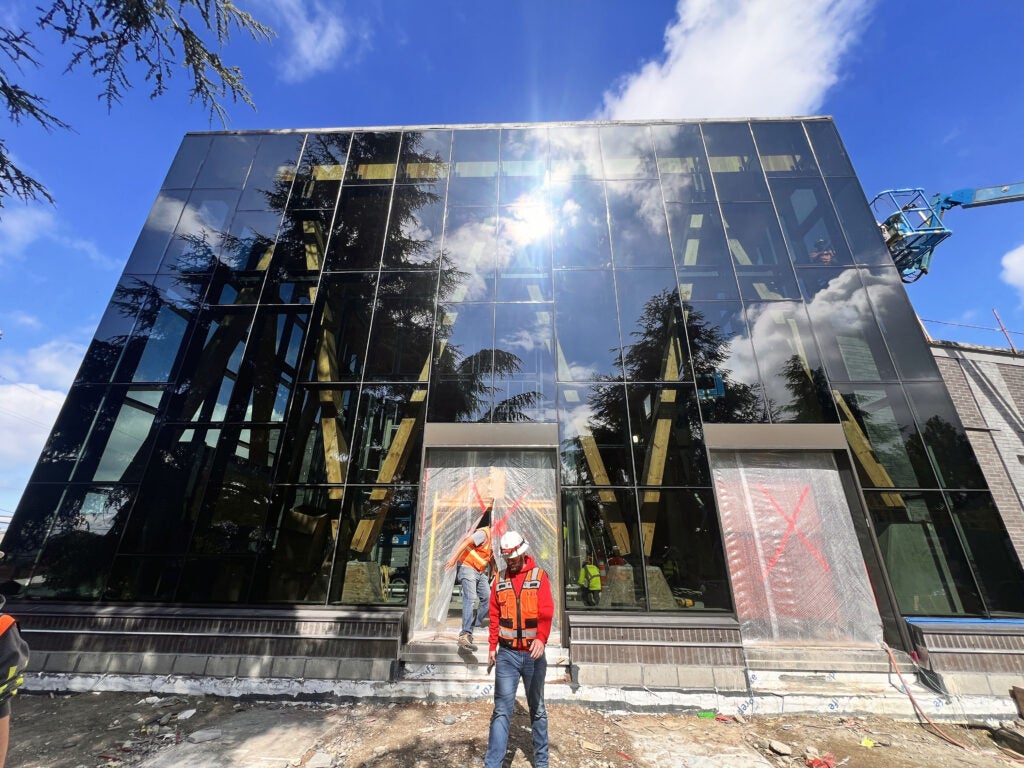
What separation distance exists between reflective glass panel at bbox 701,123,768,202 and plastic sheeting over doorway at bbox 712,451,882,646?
23.6 feet

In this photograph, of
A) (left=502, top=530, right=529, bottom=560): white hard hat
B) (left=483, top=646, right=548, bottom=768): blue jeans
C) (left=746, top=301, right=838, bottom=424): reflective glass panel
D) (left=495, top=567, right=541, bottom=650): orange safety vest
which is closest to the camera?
(left=483, top=646, right=548, bottom=768): blue jeans

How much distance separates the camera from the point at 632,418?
9.05 m

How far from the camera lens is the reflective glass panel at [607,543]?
779 cm

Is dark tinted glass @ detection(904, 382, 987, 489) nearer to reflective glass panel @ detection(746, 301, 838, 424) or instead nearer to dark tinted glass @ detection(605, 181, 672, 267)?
reflective glass panel @ detection(746, 301, 838, 424)

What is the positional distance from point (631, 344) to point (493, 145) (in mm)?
7510

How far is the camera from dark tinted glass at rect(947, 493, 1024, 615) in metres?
7.37

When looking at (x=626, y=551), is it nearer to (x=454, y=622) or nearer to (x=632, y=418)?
(x=632, y=418)

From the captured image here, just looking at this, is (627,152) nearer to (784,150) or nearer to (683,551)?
(784,150)

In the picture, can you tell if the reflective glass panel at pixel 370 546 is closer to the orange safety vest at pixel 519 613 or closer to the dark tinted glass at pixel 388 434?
the dark tinted glass at pixel 388 434

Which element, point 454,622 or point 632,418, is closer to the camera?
point 454,622

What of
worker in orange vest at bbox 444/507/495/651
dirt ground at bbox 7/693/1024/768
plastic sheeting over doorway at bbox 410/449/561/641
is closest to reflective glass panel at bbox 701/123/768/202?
plastic sheeting over doorway at bbox 410/449/561/641

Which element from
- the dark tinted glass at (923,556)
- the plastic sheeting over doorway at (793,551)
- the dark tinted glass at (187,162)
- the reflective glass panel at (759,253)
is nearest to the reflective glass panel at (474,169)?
the reflective glass panel at (759,253)

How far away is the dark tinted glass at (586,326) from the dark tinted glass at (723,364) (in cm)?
183

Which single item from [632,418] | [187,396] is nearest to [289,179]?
[187,396]
